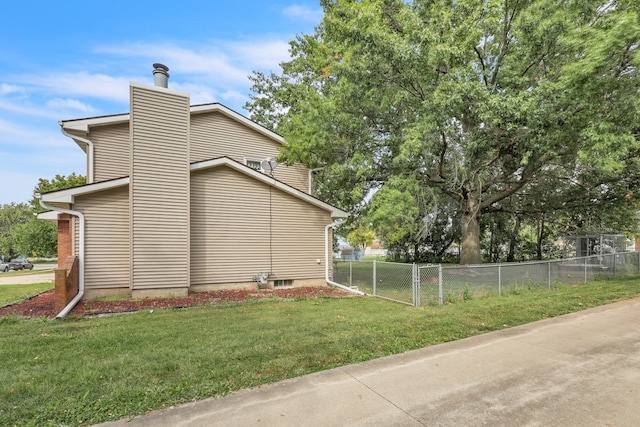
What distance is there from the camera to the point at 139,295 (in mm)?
8555

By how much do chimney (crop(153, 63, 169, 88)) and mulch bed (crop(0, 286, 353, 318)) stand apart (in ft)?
21.0

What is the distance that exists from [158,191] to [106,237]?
6.20ft

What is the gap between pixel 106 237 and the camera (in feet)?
28.6

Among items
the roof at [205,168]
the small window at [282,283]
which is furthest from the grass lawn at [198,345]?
the roof at [205,168]

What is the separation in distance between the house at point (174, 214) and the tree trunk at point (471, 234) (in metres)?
6.80

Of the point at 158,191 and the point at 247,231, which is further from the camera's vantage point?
the point at 247,231

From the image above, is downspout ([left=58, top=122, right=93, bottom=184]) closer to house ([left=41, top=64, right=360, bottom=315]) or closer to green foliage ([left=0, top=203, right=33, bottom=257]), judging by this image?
house ([left=41, top=64, right=360, bottom=315])

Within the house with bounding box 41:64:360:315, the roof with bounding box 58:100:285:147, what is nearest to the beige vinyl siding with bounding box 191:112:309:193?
the house with bounding box 41:64:360:315

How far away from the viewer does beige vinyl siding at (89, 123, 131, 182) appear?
10.9 metres

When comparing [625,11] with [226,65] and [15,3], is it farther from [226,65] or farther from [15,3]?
[15,3]

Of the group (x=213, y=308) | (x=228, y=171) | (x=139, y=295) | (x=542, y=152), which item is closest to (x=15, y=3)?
(x=228, y=171)

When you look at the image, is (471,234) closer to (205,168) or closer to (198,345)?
(205,168)

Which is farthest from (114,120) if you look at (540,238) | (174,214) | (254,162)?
(540,238)

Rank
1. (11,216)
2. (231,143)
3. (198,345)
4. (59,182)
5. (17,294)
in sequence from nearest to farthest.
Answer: (198,345) < (17,294) < (231,143) < (59,182) < (11,216)
